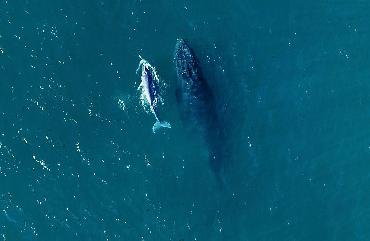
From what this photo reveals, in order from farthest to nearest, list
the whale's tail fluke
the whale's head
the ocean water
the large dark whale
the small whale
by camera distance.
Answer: the large dark whale, the whale's tail fluke, the whale's head, the small whale, the ocean water

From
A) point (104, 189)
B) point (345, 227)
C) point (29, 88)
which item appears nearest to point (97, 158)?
point (104, 189)

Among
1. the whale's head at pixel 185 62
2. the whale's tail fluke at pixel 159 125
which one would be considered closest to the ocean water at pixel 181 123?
the whale's tail fluke at pixel 159 125

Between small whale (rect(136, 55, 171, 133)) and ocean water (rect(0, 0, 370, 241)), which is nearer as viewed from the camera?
ocean water (rect(0, 0, 370, 241))

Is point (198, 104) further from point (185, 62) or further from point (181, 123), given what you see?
point (185, 62)

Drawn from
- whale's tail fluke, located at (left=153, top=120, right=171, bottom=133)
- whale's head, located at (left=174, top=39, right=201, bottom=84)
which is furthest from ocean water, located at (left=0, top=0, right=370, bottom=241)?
whale's head, located at (left=174, top=39, right=201, bottom=84)

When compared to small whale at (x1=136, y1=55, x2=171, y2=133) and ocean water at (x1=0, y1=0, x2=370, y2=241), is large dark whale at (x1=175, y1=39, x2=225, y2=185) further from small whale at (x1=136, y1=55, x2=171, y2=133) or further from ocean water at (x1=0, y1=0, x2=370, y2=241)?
small whale at (x1=136, y1=55, x2=171, y2=133)

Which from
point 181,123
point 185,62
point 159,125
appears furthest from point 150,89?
point 181,123
